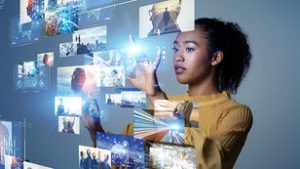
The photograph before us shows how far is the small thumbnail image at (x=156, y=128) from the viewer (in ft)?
4.37

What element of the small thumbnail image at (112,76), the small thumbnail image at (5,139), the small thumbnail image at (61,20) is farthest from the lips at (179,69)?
the small thumbnail image at (5,139)

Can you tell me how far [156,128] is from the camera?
4.58 ft

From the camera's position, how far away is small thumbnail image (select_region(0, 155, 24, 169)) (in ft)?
6.97

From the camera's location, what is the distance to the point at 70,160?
1.78 metres

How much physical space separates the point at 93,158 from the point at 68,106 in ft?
0.96

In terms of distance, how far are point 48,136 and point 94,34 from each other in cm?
62

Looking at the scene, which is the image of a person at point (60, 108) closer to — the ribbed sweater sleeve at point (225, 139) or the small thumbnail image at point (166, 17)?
the small thumbnail image at point (166, 17)

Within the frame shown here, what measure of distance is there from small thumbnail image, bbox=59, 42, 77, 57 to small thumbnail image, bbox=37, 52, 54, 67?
0.28 feet

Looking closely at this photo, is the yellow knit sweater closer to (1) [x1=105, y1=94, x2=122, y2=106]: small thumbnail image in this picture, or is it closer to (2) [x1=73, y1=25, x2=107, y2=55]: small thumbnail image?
(1) [x1=105, y1=94, x2=122, y2=106]: small thumbnail image

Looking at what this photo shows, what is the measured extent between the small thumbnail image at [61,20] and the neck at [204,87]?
0.72 meters

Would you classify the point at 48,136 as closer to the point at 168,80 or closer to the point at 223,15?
the point at 168,80

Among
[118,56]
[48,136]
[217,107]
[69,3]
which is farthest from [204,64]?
[48,136]

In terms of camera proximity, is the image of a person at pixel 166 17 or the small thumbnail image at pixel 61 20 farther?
the small thumbnail image at pixel 61 20

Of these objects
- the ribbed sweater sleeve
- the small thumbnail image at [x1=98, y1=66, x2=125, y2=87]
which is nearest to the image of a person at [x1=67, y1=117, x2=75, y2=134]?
the small thumbnail image at [x1=98, y1=66, x2=125, y2=87]
